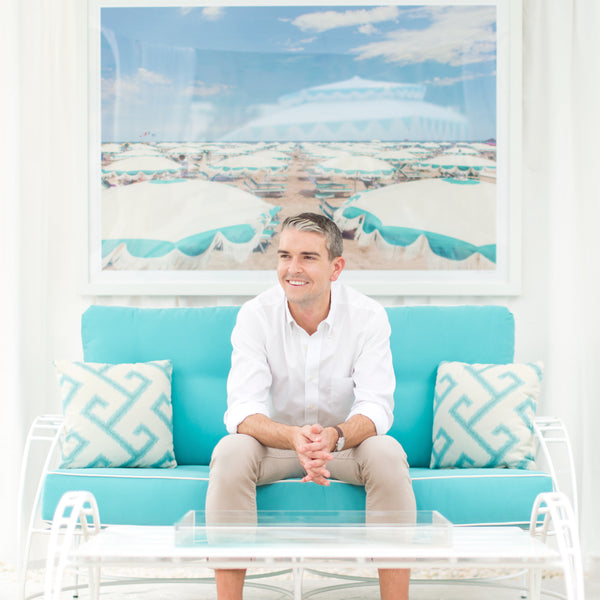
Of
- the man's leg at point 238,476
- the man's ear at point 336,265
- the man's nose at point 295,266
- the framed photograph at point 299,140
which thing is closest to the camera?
the man's leg at point 238,476

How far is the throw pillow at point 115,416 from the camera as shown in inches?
103

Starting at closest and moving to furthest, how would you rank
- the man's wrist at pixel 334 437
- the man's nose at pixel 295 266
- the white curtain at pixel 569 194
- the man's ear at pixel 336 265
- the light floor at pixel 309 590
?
the man's wrist at pixel 334 437
the man's nose at pixel 295 266
the man's ear at pixel 336 265
the light floor at pixel 309 590
the white curtain at pixel 569 194

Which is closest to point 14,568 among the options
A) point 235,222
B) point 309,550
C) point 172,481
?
point 172,481

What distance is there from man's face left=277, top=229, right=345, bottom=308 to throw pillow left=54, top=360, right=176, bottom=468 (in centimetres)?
66

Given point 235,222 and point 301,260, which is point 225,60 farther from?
point 301,260

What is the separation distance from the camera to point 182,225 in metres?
3.41

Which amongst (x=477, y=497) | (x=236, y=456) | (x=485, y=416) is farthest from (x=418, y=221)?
(x=236, y=456)

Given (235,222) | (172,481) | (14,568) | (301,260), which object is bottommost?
(14,568)

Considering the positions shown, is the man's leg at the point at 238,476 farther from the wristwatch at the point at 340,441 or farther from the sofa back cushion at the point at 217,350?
the sofa back cushion at the point at 217,350

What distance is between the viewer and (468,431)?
2.71m

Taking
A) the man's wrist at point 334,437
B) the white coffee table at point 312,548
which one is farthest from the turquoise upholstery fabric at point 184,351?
the white coffee table at point 312,548

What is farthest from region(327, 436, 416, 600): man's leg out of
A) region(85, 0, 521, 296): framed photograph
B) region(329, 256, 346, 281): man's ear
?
region(85, 0, 521, 296): framed photograph

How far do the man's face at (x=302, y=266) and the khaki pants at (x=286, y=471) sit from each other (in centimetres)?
51

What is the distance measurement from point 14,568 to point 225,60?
2.38m
